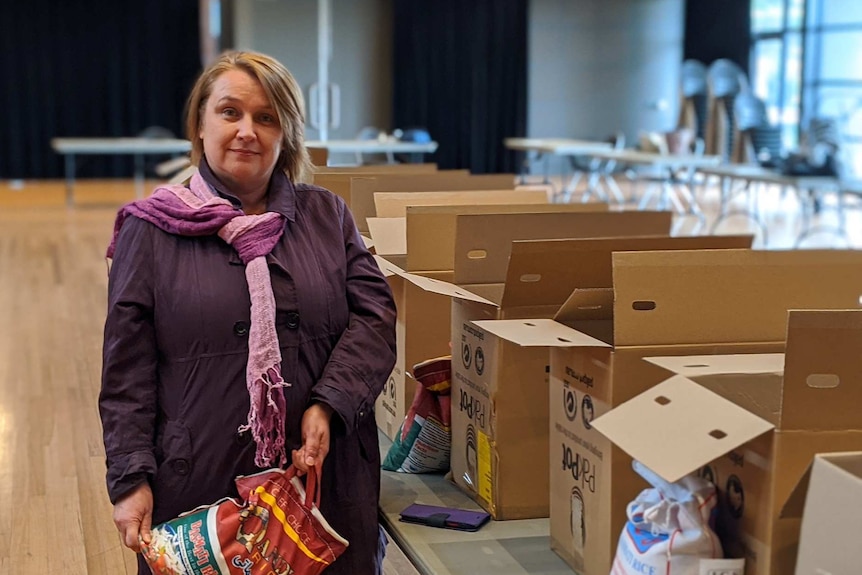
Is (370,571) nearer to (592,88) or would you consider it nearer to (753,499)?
(753,499)

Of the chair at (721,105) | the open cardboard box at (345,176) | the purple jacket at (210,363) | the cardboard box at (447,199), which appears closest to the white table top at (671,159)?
the chair at (721,105)

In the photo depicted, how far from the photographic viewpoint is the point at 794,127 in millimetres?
13672

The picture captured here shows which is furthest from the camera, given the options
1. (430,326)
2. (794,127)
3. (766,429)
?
(794,127)

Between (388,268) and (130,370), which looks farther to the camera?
(388,268)

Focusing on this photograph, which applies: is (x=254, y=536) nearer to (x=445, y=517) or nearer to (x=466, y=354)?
(x=445, y=517)

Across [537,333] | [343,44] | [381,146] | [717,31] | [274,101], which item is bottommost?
[537,333]

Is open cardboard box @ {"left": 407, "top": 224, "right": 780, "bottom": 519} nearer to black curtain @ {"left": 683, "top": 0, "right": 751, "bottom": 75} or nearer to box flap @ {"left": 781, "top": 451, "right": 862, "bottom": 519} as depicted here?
box flap @ {"left": 781, "top": 451, "right": 862, "bottom": 519}

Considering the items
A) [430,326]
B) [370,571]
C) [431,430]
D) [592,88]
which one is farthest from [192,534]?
[592,88]

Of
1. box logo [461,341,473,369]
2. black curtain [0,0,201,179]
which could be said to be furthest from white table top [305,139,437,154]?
box logo [461,341,473,369]

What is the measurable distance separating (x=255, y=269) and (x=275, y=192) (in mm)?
174

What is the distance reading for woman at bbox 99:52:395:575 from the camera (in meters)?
1.63

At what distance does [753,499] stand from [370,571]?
2.41ft

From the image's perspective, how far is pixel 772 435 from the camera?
121cm

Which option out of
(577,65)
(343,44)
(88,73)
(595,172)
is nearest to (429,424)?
(595,172)
